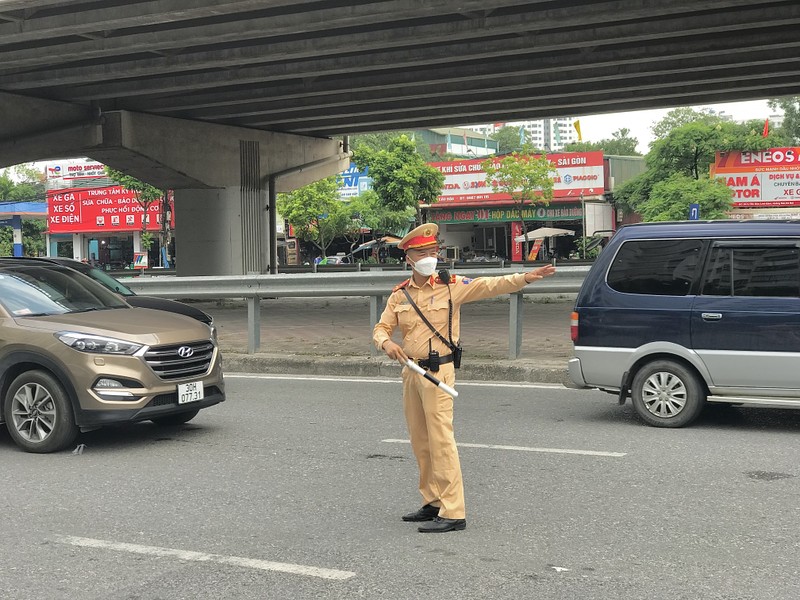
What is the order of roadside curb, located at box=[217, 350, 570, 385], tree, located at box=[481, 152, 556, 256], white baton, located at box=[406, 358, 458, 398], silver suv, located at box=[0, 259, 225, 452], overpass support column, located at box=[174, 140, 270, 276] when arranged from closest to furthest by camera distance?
white baton, located at box=[406, 358, 458, 398] → silver suv, located at box=[0, 259, 225, 452] → roadside curb, located at box=[217, 350, 570, 385] → overpass support column, located at box=[174, 140, 270, 276] → tree, located at box=[481, 152, 556, 256]

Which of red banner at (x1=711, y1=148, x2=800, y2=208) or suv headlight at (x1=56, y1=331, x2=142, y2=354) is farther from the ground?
red banner at (x1=711, y1=148, x2=800, y2=208)

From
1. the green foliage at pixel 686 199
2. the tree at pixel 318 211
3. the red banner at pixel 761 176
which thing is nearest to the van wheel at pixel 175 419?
the green foliage at pixel 686 199

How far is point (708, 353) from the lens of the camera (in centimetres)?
820

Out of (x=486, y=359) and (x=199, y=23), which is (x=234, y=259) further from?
(x=486, y=359)

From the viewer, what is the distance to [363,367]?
12414 millimetres

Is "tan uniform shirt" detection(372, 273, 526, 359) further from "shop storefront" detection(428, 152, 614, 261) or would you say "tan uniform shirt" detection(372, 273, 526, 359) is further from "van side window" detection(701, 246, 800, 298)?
"shop storefront" detection(428, 152, 614, 261)

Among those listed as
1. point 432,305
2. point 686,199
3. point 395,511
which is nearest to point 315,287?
point 395,511

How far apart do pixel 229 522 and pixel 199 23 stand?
44.8 feet

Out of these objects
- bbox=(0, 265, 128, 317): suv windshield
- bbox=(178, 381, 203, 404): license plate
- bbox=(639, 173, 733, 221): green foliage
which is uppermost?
bbox=(639, 173, 733, 221): green foliage

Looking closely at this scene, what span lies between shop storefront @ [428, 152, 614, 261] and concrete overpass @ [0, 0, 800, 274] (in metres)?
22.3

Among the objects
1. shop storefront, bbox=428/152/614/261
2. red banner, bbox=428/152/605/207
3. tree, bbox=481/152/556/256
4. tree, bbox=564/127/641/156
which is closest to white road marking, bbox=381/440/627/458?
tree, bbox=481/152/556/256

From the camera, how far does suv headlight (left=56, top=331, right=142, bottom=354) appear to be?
7.77 m

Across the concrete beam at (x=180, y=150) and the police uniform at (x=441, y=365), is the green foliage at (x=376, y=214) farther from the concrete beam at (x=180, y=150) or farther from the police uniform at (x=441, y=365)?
the police uniform at (x=441, y=365)

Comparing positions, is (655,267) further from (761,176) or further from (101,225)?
(101,225)
